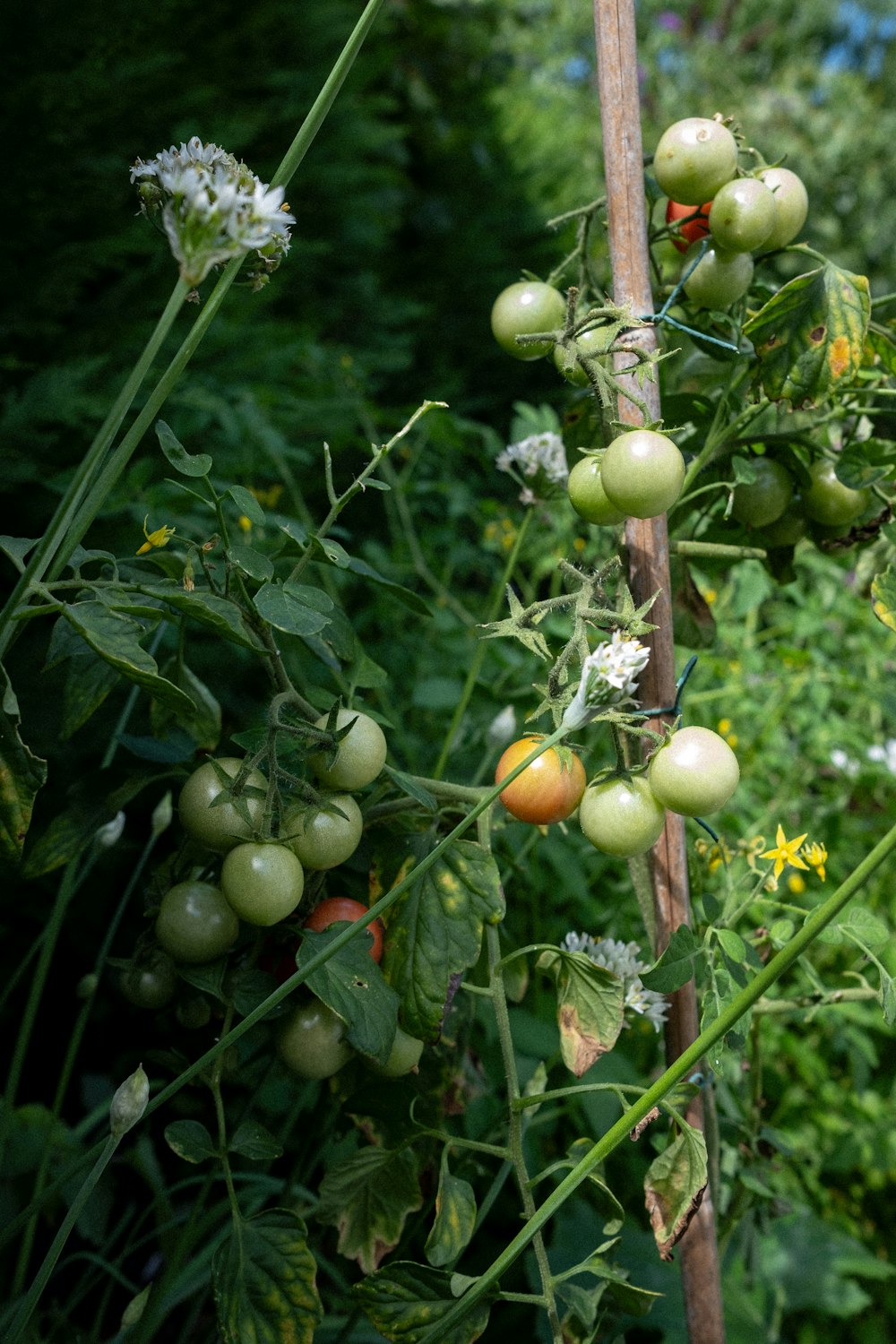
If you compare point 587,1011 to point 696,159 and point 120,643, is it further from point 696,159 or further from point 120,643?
point 696,159

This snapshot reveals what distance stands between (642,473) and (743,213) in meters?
0.18

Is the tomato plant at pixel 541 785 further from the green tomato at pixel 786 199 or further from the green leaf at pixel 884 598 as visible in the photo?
the green tomato at pixel 786 199

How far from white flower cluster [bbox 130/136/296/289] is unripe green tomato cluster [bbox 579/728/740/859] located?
1.01ft

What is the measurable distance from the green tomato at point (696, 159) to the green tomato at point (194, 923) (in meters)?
0.48

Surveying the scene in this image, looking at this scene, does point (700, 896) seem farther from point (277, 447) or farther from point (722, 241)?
point (277, 447)

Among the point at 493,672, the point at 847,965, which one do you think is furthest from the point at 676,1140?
the point at 847,965

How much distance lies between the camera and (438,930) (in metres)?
0.57

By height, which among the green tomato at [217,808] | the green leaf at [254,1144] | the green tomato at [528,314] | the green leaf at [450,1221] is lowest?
the green leaf at [450,1221]

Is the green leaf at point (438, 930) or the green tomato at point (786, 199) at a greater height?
the green tomato at point (786, 199)

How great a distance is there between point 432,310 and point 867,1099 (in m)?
2.17

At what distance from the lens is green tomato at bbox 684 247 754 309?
25.0 inches

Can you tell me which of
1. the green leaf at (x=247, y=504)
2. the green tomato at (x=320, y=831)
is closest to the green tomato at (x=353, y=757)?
the green tomato at (x=320, y=831)

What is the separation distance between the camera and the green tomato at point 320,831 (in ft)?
1.79

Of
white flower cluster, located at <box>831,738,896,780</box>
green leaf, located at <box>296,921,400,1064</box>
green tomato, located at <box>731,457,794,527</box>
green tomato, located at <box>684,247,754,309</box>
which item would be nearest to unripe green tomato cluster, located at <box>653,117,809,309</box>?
green tomato, located at <box>684,247,754,309</box>
